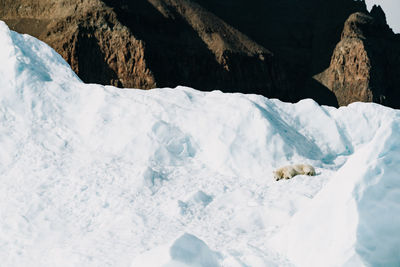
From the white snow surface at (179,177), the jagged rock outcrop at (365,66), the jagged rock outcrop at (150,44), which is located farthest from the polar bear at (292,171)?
the jagged rock outcrop at (365,66)

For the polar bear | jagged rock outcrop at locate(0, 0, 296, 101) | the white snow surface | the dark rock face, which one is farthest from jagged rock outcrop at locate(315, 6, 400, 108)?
the polar bear

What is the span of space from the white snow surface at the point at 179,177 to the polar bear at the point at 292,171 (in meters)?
0.14

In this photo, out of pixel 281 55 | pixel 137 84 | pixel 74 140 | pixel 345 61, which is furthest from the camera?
pixel 281 55

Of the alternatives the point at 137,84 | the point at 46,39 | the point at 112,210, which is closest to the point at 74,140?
the point at 112,210

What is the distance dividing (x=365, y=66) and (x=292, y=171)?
5739cm

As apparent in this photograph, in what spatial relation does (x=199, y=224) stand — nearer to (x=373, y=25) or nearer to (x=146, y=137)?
(x=146, y=137)

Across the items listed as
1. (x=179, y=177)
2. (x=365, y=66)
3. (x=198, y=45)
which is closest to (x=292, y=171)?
(x=179, y=177)

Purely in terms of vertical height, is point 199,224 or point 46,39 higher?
Result: point 199,224

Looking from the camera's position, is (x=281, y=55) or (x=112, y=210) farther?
(x=281, y=55)

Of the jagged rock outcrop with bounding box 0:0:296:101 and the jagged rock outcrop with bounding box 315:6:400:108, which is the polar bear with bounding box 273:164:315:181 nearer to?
the jagged rock outcrop with bounding box 0:0:296:101

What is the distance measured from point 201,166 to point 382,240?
14.6 feet

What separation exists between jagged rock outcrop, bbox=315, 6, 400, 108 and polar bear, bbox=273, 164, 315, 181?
54.3 metres

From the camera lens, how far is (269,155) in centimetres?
942

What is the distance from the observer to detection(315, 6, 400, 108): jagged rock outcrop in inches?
2426
